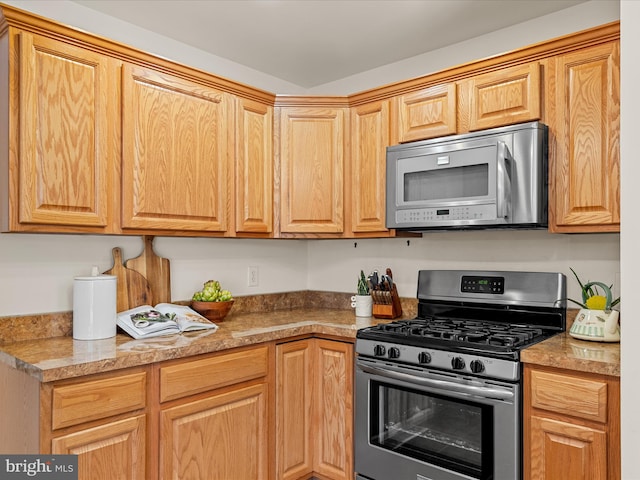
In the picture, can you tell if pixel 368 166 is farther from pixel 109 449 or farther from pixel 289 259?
pixel 109 449

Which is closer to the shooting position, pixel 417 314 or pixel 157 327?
pixel 157 327

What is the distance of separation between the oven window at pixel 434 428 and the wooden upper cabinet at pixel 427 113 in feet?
4.11

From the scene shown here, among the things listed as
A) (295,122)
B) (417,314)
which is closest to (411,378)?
(417,314)

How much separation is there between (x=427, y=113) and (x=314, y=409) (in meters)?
1.61

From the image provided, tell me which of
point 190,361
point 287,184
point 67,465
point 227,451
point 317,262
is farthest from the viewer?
point 317,262

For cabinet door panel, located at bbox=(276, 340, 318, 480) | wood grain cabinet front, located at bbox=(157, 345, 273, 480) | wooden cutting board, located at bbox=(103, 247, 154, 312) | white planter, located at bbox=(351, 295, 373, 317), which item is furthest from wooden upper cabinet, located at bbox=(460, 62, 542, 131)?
wooden cutting board, located at bbox=(103, 247, 154, 312)

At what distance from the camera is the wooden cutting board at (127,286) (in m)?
2.33

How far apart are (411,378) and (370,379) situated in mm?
224

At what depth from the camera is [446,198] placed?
231cm

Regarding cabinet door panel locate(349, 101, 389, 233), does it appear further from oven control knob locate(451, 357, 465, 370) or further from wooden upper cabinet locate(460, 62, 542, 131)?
oven control knob locate(451, 357, 465, 370)

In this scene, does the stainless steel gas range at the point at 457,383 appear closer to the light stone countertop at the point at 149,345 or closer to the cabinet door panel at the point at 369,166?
the light stone countertop at the point at 149,345

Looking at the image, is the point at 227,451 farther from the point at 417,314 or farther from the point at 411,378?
the point at 417,314

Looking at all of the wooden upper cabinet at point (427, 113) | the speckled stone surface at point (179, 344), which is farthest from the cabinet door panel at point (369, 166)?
the speckled stone surface at point (179, 344)

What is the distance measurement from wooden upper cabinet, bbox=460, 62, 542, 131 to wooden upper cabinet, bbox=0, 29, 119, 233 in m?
1.63
